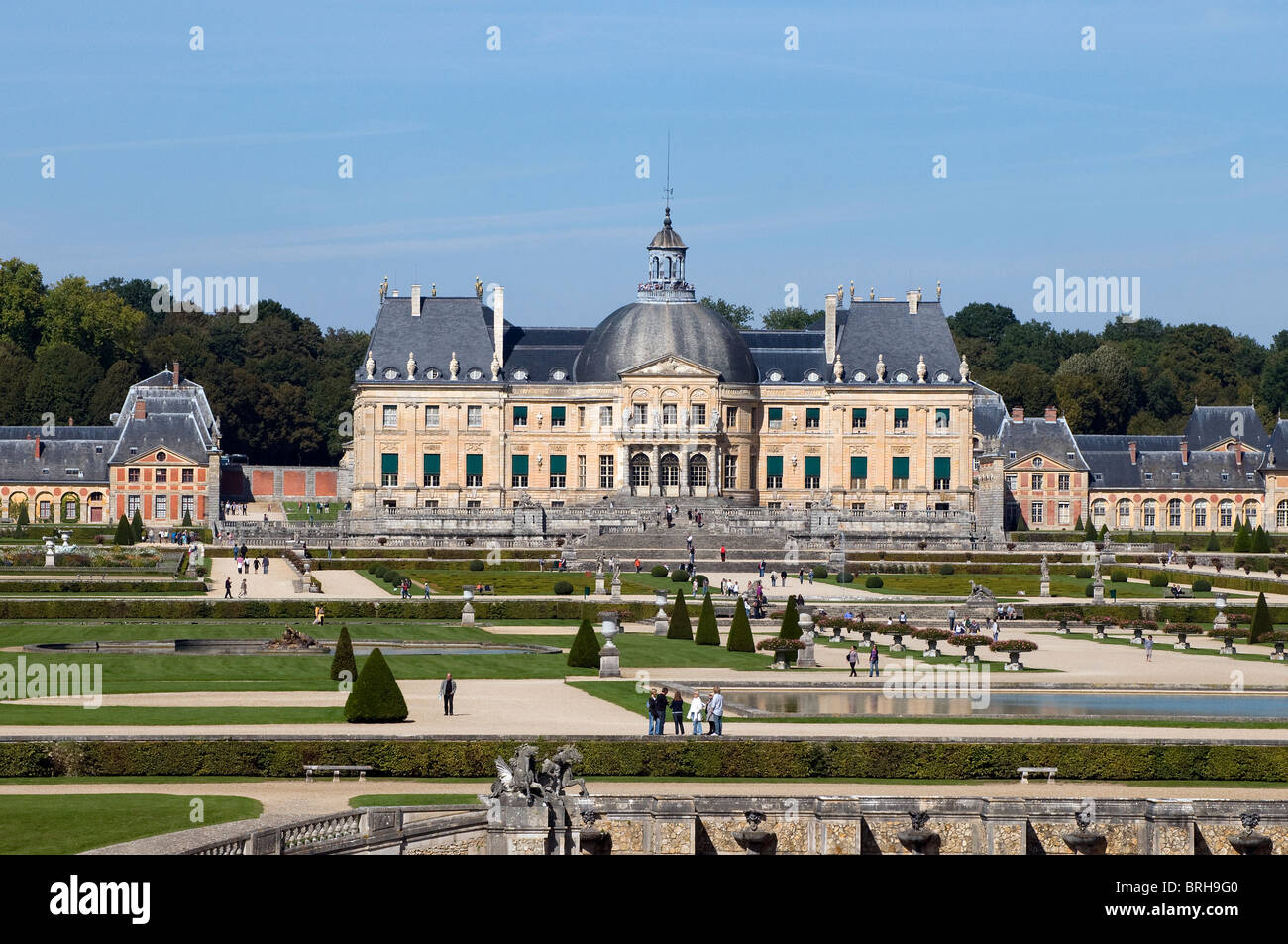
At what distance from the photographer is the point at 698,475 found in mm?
101312

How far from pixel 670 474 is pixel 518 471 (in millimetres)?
7602

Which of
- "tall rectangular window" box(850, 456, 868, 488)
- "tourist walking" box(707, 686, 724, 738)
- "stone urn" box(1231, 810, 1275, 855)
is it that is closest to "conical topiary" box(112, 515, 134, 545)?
"tall rectangular window" box(850, 456, 868, 488)

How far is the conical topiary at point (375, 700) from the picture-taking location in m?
36.5

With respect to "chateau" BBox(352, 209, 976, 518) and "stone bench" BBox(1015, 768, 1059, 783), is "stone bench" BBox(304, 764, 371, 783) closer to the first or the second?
"stone bench" BBox(1015, 768, 1059, 783)

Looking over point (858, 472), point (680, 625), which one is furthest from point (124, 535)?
point (680, 625)

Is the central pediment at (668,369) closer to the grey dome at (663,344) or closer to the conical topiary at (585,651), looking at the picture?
the grey dome at (663,344)

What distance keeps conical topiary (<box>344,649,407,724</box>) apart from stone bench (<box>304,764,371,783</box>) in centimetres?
438

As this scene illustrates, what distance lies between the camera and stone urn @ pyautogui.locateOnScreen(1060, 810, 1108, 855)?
27.9 metres

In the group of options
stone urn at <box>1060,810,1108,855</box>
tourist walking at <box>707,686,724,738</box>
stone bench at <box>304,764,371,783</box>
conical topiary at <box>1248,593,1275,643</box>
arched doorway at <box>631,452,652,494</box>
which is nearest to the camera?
stone urn at <box>1060,810,1108,855</box>

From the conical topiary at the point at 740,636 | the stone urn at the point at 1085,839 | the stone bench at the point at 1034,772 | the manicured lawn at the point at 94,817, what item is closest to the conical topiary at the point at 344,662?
the conical topiary at the point at 740,636

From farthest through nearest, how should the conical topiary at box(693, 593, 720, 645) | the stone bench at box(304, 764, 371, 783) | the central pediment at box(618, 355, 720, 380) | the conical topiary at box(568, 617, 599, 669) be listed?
the central pediment at box(618, 355, 720, 380) → the conical topiary at box(693, 593, 720, 645) → the conical topiary at box(568, 617, 599, 669) → the stone bench at box(304, 764, 371, 783)

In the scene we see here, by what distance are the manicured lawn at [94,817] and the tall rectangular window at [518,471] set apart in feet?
239

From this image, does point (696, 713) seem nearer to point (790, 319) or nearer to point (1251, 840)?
point (1251, 840)

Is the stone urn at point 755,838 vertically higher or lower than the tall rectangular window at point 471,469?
lower
